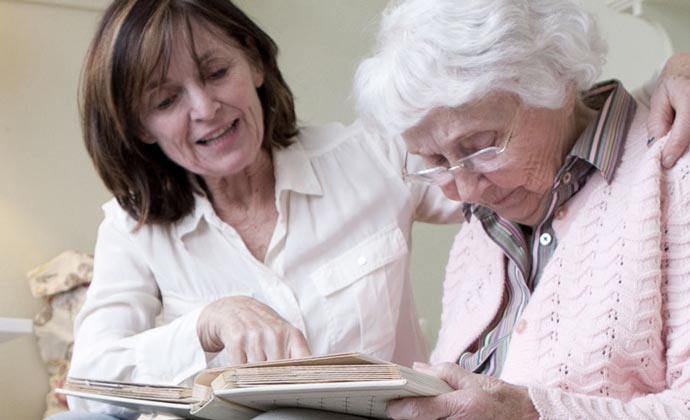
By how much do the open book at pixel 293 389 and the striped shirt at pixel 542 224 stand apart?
16.6 inches

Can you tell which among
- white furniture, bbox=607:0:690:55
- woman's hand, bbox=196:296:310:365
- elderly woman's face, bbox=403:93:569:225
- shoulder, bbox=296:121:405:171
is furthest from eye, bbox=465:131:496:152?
white furniture, bbox=607:0:690:55

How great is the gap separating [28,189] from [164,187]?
137 centimetres

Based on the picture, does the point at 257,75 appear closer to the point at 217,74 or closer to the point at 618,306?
the point at 217,74

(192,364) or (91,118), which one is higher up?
(91,118)

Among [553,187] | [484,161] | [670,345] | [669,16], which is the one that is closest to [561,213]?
[553,187]

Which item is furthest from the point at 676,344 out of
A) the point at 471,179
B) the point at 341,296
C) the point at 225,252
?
the point at 225,252

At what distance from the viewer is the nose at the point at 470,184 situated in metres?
1.34

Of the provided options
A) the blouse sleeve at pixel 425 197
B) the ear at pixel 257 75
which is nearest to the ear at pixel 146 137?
the ear at pixel 257 75

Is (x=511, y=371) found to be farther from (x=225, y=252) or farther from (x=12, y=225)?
(x=12, y=225)

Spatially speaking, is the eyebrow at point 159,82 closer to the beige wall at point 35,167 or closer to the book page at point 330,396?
the book page at point 330,396

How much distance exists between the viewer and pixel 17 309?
2986mm

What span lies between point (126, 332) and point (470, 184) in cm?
74

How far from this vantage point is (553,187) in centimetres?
134

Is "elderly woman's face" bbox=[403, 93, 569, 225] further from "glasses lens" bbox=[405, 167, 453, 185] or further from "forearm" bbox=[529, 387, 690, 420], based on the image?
"forearm" bbox=[529, 387, 690, 420]
